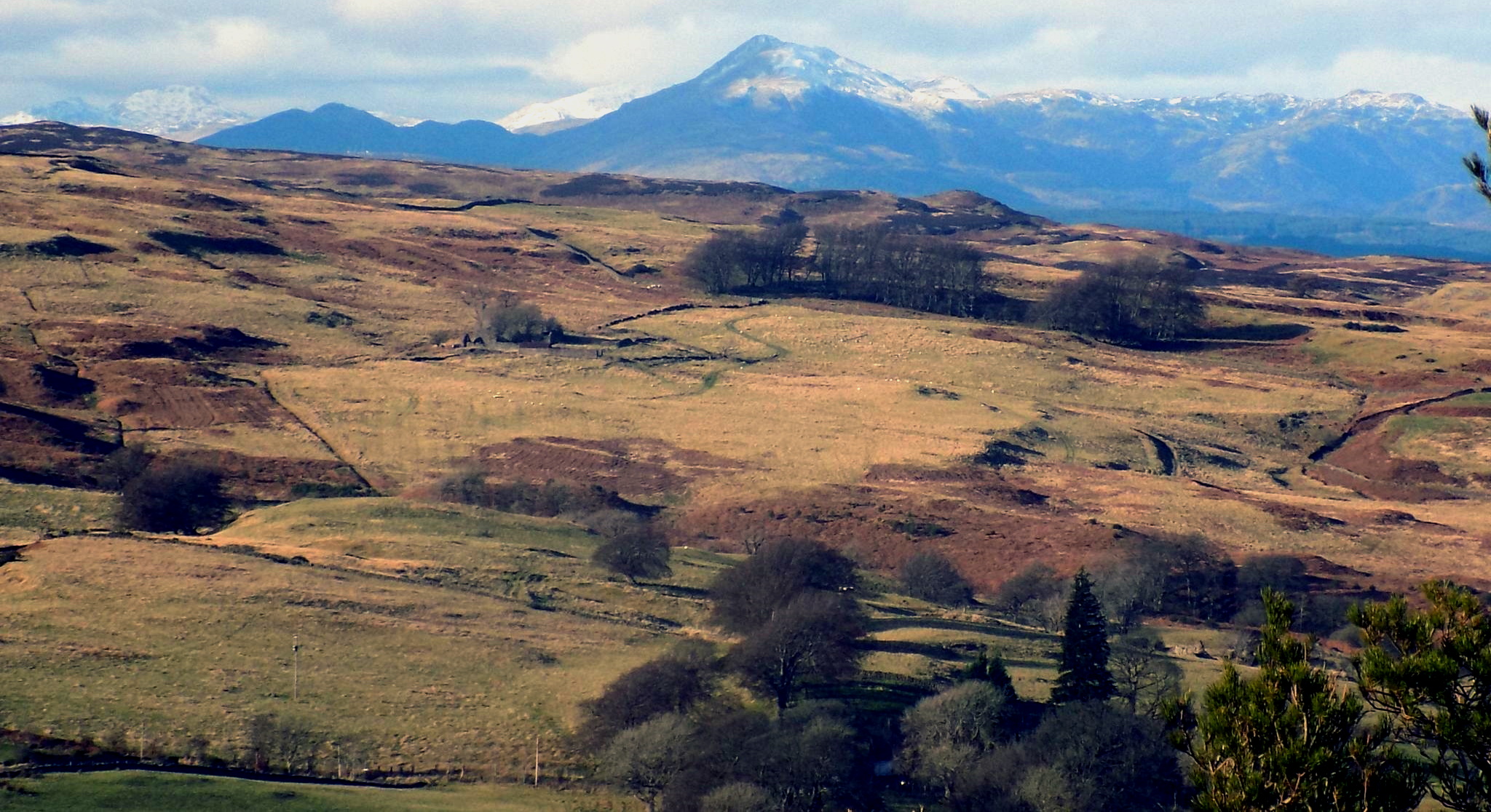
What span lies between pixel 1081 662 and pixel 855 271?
110121 millimetres

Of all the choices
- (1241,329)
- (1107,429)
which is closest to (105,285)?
(1107,429)

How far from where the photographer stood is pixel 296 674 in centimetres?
4447

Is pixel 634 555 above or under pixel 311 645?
above

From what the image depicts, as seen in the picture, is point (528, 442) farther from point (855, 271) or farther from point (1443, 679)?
point (1443, 679)

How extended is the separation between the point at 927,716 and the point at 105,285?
92.4m

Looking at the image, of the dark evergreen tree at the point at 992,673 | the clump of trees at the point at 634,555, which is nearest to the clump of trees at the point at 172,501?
the clump of trees at the point at 634,555

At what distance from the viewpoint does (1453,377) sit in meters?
112

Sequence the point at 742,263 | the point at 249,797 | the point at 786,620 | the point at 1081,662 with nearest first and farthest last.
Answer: the point at 249,797 < the point at 1081,662 < the point at 786,620 < the point at 742,263

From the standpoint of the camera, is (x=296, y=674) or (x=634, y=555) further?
(x=634, y=555)

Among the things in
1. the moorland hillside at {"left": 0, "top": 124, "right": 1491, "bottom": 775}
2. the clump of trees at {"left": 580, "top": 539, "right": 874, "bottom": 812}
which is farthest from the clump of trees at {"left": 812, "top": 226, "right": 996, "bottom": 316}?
the clump of trees at {"left": 580, "top": 539, "right": 874, "bottom": 812}

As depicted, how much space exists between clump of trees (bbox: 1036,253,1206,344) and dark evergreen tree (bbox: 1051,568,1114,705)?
8986 centimetres

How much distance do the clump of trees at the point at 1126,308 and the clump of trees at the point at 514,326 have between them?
53827 mm

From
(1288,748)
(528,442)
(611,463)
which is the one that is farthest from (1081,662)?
(528,442)

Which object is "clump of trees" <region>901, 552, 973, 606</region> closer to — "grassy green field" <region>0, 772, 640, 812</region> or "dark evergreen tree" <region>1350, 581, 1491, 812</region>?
"grassy green field" <region>0, 772, 640, 812</region>
